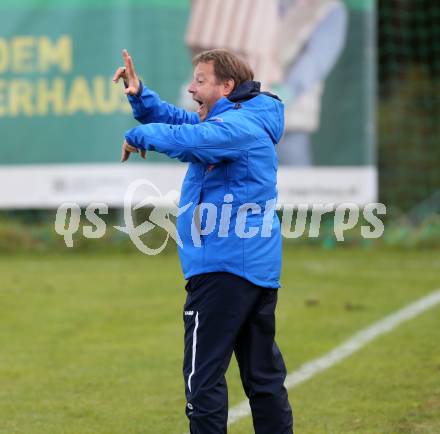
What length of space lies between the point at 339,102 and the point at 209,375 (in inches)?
371

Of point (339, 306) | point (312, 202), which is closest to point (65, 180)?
point (312, 202)

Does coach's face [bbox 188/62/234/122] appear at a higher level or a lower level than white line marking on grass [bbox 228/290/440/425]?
higher

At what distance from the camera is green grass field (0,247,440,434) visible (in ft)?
18.4

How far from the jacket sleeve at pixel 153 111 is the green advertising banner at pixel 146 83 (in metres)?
7.93

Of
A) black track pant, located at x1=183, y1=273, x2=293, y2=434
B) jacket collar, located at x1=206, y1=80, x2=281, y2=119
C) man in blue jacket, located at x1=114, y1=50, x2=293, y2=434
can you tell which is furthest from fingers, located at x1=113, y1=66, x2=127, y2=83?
Answer: black track pant, located at x1=183, y1=273, x2=293, y2=434

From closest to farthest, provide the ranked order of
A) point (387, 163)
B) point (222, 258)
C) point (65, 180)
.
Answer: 1. point (222, 258)
2. point (65, 180)
3. point (387, 163)

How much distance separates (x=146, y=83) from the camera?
13117mm

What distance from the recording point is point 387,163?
2005 cm

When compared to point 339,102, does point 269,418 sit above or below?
below

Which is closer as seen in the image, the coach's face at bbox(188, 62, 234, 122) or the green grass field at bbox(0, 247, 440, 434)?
the coach's face at bbox(188, 62, 234, 122)

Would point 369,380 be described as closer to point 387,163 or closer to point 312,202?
point 312,202

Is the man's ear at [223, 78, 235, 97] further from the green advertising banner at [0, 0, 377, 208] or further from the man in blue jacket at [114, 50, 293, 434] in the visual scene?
the green advertising banner at [0, 0, 377, 208]

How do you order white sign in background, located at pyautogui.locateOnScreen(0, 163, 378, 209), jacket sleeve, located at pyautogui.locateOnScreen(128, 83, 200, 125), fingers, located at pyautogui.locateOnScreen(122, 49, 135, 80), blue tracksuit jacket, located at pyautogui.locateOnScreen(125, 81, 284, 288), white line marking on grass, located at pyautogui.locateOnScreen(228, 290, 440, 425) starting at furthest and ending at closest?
white sign in background, located at pyautogui.locateOnScreen(0, 163, 378, 209)
white line marking on grass, located at pyautogui.locateOnScreen(228, 290, 440, 425)
jacket sleeve, located at pyautogui.locateOnScreen(128, 83, 200, 125)
fingers, located at pyautogui.locateOnScreen(122, 49, 135, 80)
blue tracksuit jacket, located at pyautogui.locateOnScreen(125, 81, 284, 288)

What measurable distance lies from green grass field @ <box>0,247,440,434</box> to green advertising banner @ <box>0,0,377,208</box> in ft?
4.05
